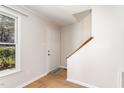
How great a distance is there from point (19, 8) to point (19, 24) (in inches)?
15.4

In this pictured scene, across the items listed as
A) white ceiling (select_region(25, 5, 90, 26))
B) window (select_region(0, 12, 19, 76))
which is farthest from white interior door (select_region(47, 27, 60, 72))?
window (select_region(0, 12, 19, 76))

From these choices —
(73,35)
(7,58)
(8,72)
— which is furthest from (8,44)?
(73,35)

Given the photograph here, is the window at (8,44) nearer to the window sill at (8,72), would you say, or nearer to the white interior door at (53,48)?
the window sill at (8,72)

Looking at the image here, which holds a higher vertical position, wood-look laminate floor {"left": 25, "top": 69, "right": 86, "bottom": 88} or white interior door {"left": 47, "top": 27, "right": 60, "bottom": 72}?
white interior door {"left": 47, "top": 27, "right": 60, "bottom": 72}

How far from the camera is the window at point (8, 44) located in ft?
7.17

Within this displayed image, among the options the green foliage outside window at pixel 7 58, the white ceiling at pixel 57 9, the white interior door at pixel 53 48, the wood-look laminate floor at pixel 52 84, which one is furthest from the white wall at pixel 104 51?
the green foliage outside window at pixel 7 58

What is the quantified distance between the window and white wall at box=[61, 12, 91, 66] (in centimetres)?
244

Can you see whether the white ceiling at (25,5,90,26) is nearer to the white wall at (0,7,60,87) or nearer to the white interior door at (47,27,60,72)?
the white wall at (0,7,60,87)

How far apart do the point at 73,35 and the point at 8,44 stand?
9.07 feet

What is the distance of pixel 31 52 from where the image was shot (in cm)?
288

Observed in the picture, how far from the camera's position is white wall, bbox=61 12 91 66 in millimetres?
3797

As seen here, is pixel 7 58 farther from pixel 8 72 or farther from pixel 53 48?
pixel 53 48

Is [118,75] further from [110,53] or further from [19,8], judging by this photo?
[19,8]
